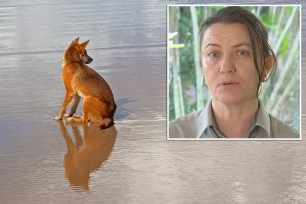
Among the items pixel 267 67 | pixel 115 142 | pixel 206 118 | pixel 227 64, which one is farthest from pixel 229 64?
pixel 115 142

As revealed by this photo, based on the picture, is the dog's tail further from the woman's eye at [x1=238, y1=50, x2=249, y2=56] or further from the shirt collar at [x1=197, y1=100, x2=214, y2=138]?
the woman's eye at [x1=238, y1=50, x2=249, y2=56]

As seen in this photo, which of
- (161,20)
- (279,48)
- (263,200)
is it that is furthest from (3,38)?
(263,200)

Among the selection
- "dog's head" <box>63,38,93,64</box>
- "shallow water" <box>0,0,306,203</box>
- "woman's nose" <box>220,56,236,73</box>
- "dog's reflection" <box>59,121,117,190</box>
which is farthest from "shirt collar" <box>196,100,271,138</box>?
"dog's head" <box>63,38,93,64</box>

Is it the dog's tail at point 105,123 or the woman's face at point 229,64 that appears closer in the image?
the woman's face at point 229,64

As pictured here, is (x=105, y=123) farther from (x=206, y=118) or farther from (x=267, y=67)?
(x=267, y=67)

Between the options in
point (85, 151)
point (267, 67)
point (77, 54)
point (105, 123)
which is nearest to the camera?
point (85, 151)

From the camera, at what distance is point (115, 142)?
15.4 ft

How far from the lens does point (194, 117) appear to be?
182 inches

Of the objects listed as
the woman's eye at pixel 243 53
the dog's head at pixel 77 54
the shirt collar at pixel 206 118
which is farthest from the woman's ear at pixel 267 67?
the dog's head at pixel 77 54

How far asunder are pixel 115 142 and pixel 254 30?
110 cm

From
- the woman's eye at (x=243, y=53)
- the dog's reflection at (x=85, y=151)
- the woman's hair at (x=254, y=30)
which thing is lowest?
the dog's reflection at (x=85, y=151)

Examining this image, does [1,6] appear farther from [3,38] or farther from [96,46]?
[96,46]

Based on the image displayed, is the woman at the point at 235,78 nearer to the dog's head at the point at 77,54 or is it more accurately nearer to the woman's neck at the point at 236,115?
the woman's neck at the point at 236,115

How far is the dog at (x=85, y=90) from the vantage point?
4.86m
